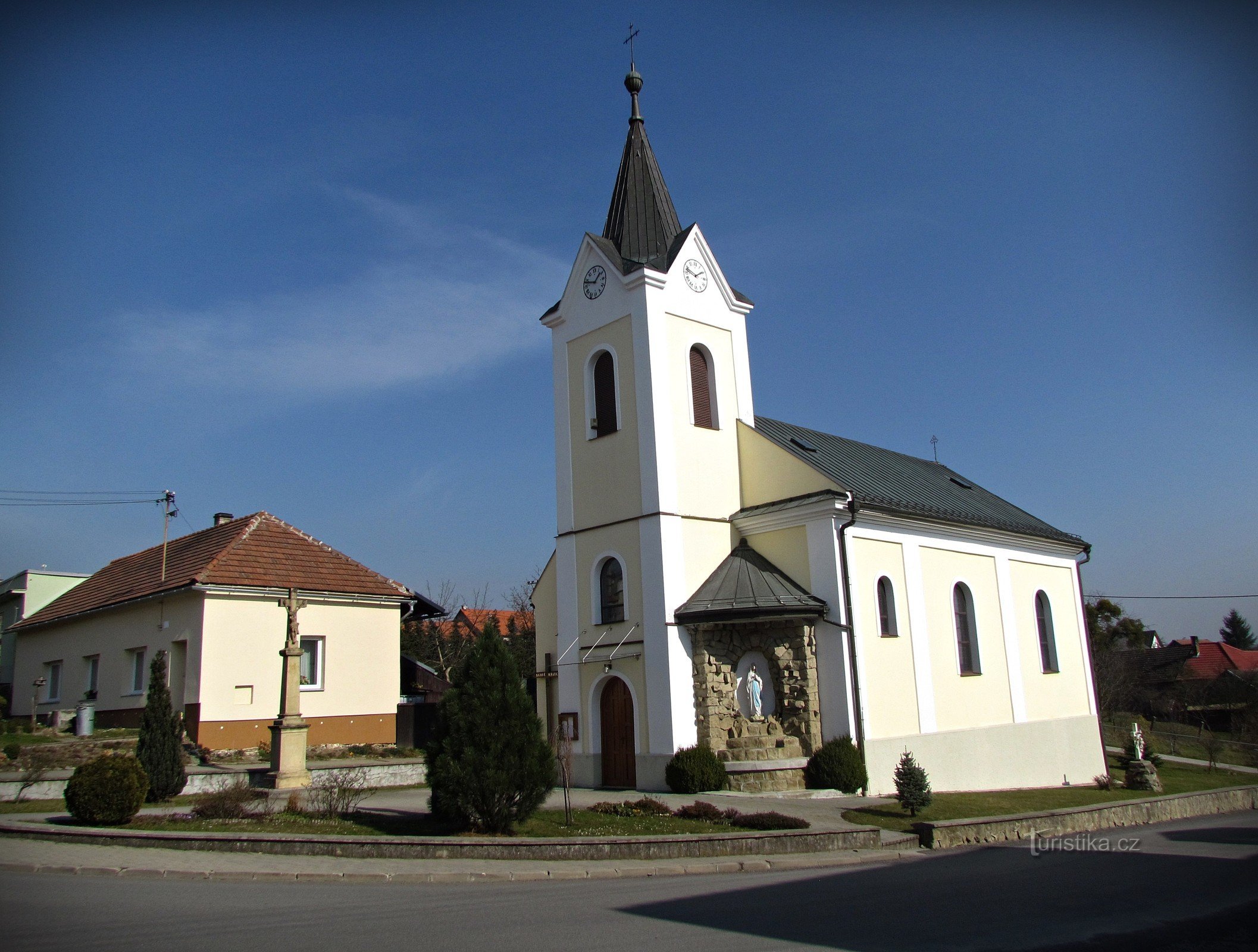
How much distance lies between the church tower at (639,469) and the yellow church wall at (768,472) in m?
0.31

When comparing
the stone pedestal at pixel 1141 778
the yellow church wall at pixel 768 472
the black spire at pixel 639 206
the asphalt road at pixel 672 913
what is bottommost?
the stone pedestal at pixel 1141 778

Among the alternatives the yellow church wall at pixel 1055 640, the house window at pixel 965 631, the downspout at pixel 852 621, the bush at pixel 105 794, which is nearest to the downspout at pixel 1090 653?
the yellow church wall at pixel 1055 640

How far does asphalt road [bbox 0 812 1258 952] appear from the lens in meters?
7.94

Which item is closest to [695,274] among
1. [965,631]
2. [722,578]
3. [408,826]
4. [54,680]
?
[722,578]

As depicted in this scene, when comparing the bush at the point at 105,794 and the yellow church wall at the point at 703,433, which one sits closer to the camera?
the bush at the point at 105,794

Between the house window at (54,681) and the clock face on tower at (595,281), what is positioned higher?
the clock face on tower at (595,281)

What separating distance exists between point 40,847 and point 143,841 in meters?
1.20

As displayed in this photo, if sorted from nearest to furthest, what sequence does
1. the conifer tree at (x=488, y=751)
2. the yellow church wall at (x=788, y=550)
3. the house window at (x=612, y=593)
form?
the conifer tree at (x=488, y=751), the yellow church wall at (x=788, y=550), the house window at (x=612, y=593)

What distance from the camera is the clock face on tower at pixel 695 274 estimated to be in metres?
23.2

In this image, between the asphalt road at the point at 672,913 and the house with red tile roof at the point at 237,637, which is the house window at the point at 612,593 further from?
the asphalt road at the point at 672,913

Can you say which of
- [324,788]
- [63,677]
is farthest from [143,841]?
[63,677]

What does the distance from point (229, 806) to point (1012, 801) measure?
15.7 metres

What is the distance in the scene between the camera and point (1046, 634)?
28547mm

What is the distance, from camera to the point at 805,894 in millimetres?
10328
